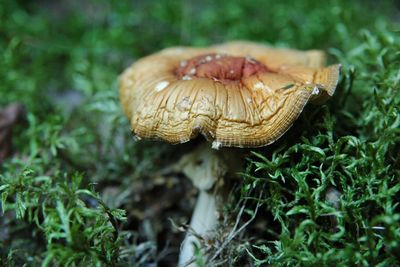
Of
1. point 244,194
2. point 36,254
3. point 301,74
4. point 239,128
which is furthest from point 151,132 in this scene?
point 36,254

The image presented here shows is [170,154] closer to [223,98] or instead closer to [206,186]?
[206,186]

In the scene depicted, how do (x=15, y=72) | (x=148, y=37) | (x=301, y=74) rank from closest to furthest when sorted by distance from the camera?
1. (x=301, y=74)
2. (x=15, y=72)
3. (x=148, y=37)

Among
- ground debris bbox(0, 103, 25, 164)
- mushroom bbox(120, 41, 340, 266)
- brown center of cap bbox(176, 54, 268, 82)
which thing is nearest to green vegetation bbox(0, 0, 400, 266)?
ground debris bbox(0, 103, 25, 164)

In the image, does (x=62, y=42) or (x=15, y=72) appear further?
(x=62, y=42)

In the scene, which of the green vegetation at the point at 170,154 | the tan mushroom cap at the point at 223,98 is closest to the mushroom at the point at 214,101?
the tan mushroom cap at the point at 223,98

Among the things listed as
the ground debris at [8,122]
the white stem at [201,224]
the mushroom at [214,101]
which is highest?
the mushroom at [214,101]

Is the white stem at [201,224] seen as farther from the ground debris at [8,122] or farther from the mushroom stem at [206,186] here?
the ground debris at [8,122]

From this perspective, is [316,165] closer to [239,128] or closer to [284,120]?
[284,120]

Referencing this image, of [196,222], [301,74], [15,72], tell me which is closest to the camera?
[301,74]
